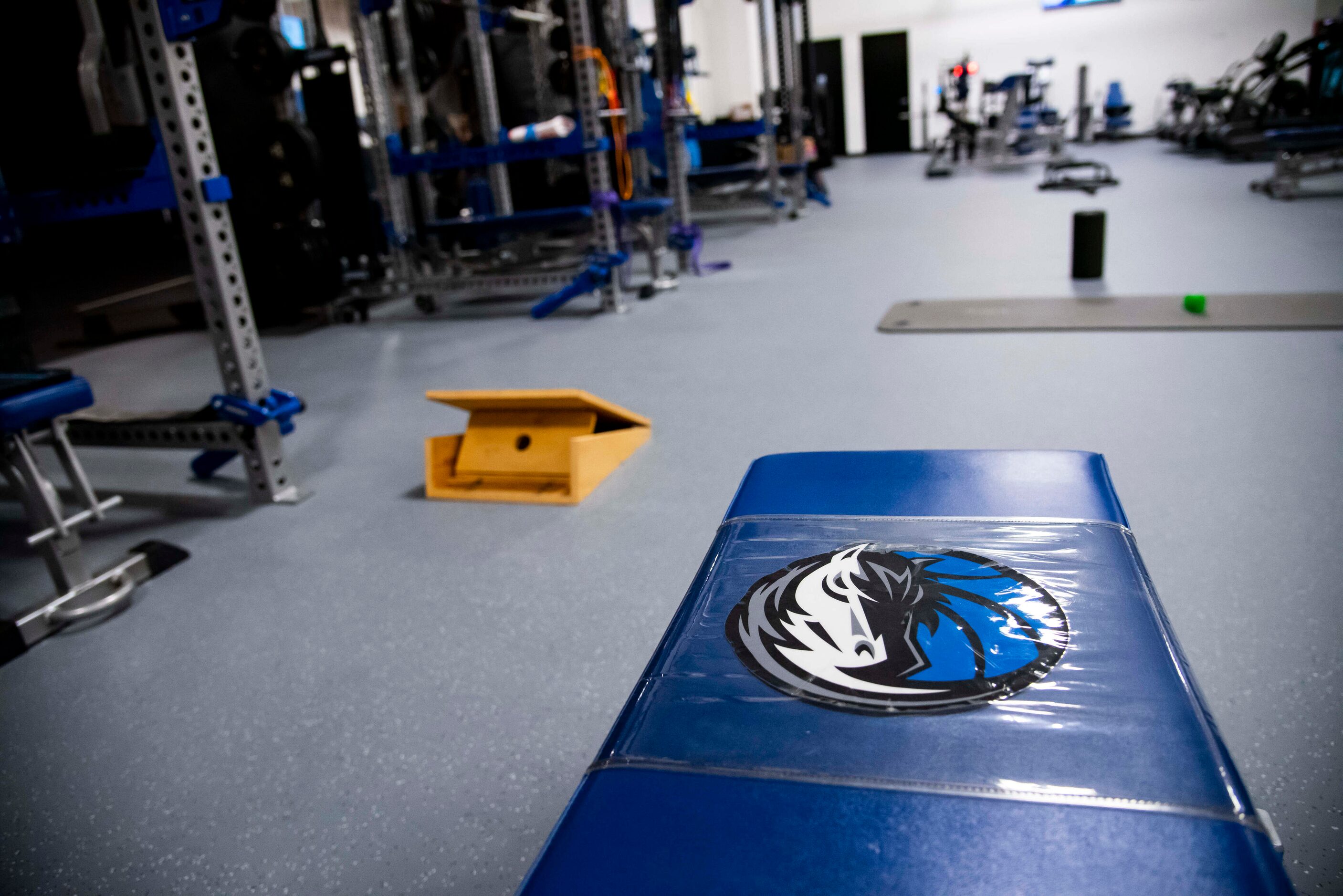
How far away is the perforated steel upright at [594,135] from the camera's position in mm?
3748

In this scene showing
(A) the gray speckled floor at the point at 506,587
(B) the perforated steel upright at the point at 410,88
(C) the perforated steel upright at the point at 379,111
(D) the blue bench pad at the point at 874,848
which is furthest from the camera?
(B) the perforated steel upright at the point at 410,88

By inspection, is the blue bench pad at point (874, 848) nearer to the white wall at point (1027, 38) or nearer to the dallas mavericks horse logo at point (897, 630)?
the dallas mavericks horse logo at point (897, 630)

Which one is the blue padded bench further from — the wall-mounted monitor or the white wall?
the wall-mounted monitor

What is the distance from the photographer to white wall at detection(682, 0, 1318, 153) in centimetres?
1172

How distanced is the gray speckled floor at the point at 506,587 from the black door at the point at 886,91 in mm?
11078

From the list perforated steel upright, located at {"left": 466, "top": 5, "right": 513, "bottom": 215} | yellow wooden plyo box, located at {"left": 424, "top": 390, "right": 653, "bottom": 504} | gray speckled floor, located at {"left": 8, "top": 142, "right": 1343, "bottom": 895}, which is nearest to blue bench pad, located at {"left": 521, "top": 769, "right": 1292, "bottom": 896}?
gray speckled floor, located at {"left": 8, "top": 142, "right": 1343, "bottom": 895}

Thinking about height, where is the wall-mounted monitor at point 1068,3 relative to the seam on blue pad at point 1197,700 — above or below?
above

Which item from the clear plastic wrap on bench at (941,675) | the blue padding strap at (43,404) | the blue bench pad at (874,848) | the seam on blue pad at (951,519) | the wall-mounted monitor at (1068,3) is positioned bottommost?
the blue bench pad at (874,848)

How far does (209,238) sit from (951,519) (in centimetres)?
189

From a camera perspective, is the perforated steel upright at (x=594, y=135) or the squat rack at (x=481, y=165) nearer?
the perforated steel upright at (x=594, y=135)

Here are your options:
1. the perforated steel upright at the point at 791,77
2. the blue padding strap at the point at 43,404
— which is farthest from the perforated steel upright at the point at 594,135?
the perforated steel upright at the point at 791,77

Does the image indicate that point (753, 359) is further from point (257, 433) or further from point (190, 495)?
point (190, 495)

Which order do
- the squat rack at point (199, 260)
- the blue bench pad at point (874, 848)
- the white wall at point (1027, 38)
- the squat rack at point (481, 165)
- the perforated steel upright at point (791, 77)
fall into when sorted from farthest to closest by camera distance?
the white wall at point (1027, 38)
the perforated steel upright at point (791, 77)
the squat rack at point (481, 165)
the squat rack at point (199, 260)
the blue bench pad at point (874, 848)

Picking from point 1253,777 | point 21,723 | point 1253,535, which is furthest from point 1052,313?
point 21,723
